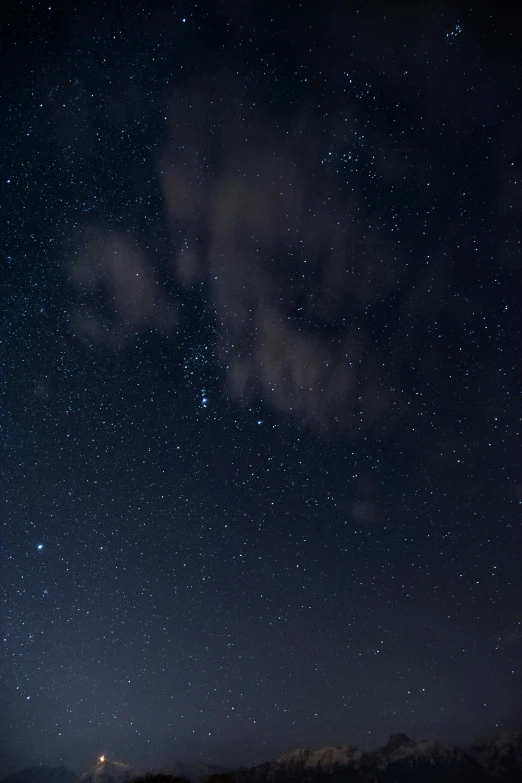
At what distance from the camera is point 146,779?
43906 millimetres

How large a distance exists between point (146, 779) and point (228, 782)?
32.8 ft

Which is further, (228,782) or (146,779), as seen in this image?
(146,779)

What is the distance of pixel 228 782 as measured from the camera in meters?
40.0
